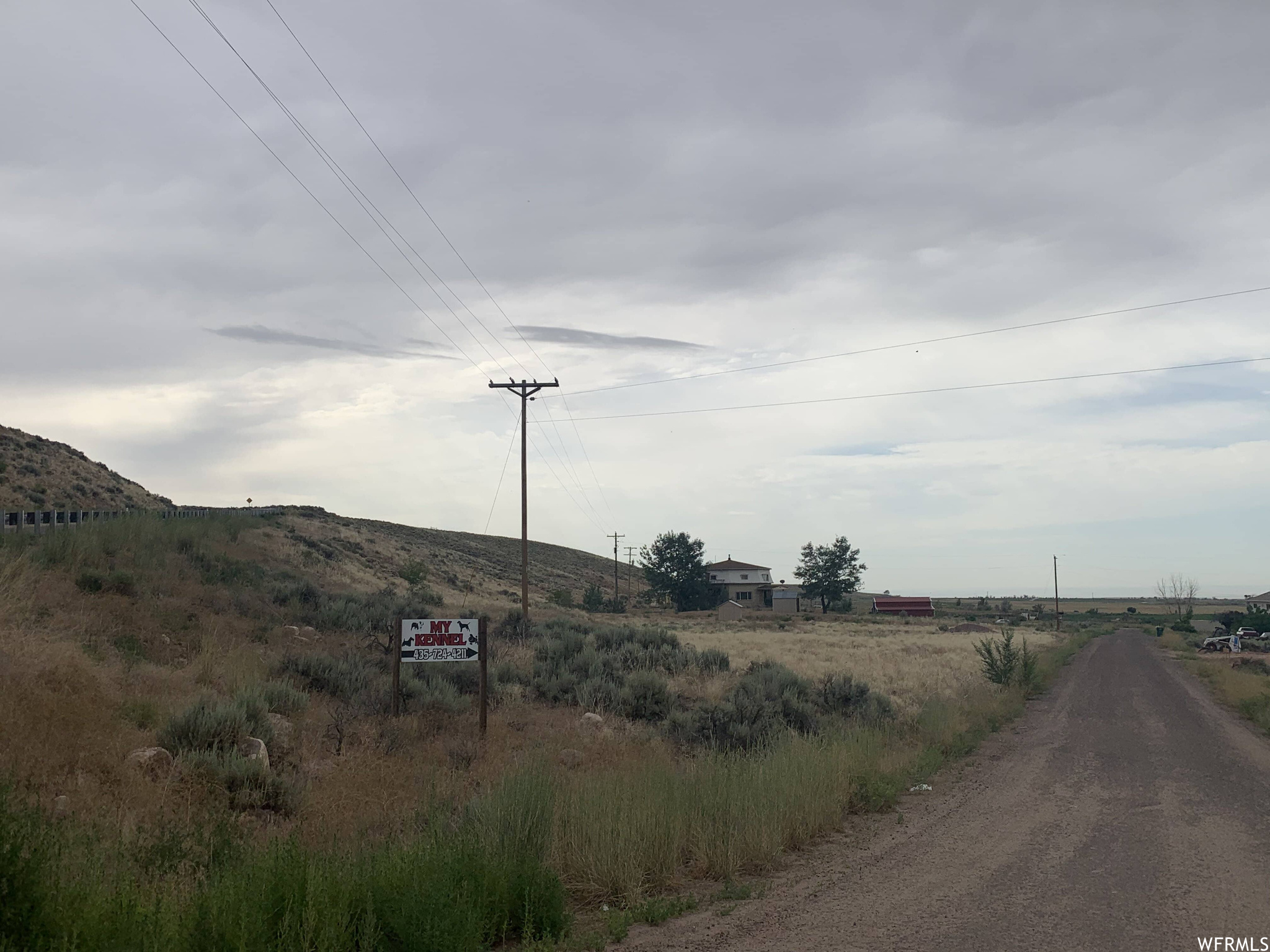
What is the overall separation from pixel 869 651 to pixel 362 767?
3620 cm

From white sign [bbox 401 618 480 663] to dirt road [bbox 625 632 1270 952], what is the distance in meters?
7.96

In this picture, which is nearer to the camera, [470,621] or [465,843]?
[465,843]

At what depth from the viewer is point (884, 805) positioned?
11891 millimetres

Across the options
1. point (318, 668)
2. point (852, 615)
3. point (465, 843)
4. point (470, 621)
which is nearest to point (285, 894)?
point (465, 843)

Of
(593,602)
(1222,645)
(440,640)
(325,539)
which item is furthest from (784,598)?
(440,640)

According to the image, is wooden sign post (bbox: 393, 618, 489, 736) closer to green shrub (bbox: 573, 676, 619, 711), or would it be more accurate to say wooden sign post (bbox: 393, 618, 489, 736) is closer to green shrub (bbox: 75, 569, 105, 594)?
green shrub (bbox: 573, 676, 619, 711)

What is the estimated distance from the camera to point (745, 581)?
121000 mm

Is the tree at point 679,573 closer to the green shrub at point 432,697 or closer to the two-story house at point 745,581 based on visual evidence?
the two-story house at point 745,581

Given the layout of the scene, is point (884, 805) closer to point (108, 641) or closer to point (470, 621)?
point (470, 621)

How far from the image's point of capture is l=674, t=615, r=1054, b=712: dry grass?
2855 centimetres

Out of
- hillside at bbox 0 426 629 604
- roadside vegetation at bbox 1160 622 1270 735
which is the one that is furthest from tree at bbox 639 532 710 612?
roadside vegetation at bbox 1160 622 1270 735

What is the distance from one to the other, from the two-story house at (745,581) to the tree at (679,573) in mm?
14846

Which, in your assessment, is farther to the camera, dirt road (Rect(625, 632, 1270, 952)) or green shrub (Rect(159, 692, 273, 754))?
green shrub (Rect(159, 692, 273, 754))

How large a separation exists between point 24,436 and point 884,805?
7299 centimetres
